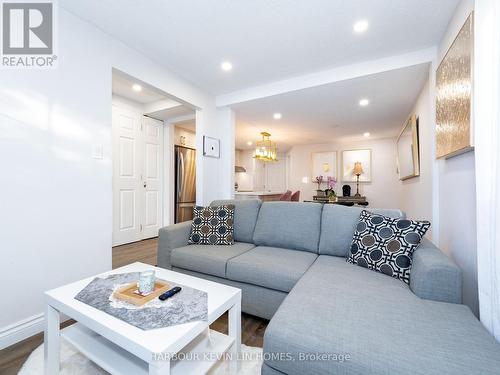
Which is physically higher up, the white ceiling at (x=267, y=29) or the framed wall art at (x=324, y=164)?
the white ceiling at (x=267, y=29)

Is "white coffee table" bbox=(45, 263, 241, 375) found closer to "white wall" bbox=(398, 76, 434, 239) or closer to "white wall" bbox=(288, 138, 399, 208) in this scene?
"white wall" bbox=(398, 76, 434, 239)

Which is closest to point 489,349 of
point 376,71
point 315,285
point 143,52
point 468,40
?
point 315,285

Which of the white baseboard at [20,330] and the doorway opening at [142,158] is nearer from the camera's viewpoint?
the white baseboard at [20,330]

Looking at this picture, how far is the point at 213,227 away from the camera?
227cm

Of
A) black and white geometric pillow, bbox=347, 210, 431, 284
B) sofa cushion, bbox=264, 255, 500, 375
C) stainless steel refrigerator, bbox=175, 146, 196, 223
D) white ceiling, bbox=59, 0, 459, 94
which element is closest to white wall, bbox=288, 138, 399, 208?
stainless steel refrigerator, bbox=175, 146, 196, 223

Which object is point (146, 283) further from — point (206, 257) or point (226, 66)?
point (226, 66)

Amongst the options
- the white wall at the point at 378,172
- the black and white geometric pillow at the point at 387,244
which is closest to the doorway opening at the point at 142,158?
the black and white geometric pillow at the point at 387,244

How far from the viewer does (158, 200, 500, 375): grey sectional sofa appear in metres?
0.77

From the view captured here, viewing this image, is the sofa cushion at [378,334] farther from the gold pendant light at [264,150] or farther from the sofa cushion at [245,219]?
the gold pendant light at [264,150]

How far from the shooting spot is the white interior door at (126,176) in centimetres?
354

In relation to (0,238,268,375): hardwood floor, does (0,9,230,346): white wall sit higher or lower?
higher

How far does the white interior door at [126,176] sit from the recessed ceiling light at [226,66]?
2.03 meters

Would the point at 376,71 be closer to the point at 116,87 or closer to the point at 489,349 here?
the point at 489,349

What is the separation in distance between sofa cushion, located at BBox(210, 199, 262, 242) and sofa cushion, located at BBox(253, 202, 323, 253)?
75 mm
